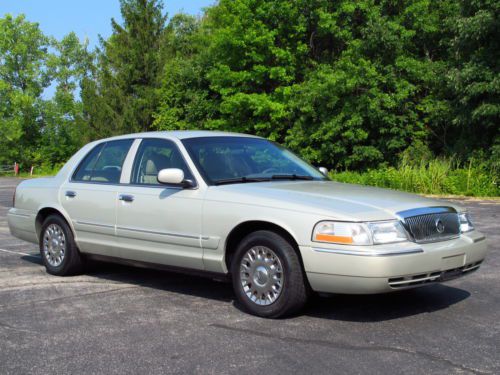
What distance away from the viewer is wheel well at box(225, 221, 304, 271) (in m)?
5.48

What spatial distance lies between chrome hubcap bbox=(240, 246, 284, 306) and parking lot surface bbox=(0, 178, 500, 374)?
22 centimetres

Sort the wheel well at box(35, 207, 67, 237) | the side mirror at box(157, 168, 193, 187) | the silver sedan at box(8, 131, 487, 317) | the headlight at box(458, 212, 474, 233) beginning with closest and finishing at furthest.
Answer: the silver sedan at box(8, 131, 487, 317) → the headlight at box(458, 212, 474, 233) → the side mirror at box(157, 168, 193, 187) → the wheel well at box(35, 207, 67, 237)

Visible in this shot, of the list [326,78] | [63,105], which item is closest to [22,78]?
[63,105]

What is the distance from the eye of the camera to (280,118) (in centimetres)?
3531

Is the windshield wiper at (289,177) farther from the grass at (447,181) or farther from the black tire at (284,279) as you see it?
the grass at (447,181)

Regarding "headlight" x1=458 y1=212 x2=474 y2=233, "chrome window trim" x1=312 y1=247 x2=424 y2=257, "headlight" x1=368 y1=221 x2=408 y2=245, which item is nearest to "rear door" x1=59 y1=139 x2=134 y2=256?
"chrome window trim" x1=312 y1=247 x2=424 y2=257

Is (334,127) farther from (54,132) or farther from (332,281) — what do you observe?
(54,132)

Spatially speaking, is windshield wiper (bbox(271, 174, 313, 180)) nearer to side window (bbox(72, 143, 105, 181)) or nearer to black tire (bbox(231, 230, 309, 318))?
black tire (bbox(231, 230, 309, 318))

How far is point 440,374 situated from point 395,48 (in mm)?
27897

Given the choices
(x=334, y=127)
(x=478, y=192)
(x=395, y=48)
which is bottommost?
(x=478, y=192)

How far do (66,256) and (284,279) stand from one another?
3.11m

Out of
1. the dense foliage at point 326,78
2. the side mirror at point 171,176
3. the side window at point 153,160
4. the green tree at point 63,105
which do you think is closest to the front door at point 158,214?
the side window at point 153,160

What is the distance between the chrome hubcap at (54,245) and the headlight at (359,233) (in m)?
3.49

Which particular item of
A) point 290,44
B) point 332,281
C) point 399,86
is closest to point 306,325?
point 332,281
